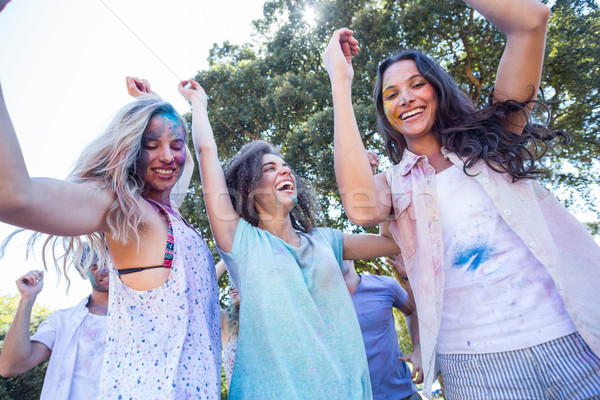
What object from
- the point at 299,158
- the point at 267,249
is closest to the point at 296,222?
the point at 267,249

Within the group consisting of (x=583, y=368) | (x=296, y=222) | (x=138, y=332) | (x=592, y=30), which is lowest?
(x=583, y=368)

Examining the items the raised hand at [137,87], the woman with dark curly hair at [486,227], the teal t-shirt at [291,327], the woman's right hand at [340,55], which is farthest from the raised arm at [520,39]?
the raised hand at [137,87]

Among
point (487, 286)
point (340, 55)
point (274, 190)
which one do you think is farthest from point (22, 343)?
point (487, 286)

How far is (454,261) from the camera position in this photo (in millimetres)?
1779

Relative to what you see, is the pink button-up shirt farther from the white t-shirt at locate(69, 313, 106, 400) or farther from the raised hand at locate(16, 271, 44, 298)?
the raised hand at locate(16, 271, 44, 298)

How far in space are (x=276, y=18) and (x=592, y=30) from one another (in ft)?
21.3

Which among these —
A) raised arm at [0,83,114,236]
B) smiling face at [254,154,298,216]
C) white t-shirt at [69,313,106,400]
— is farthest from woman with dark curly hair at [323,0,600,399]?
white t-shirt at [69,313,106,400]

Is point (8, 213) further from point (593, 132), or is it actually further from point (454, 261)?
point (593, 132)

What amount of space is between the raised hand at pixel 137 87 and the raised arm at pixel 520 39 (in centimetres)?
207

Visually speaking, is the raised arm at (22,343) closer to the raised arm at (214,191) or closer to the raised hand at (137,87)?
the raised hand at (137,87)

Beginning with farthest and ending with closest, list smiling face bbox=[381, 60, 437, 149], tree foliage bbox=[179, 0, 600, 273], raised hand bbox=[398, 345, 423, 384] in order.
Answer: tree foliage bbox=[179, 0, 600, 273] → raised hand bbox=[398, 345, 423, 384] → smiling face bbox=[381, 60, 437, 149]

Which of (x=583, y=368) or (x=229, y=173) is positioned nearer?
(x=583, y=368)

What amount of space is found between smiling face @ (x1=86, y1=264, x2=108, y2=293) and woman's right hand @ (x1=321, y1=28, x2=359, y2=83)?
8.16ft

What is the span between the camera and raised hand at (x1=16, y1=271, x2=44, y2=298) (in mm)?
2893
